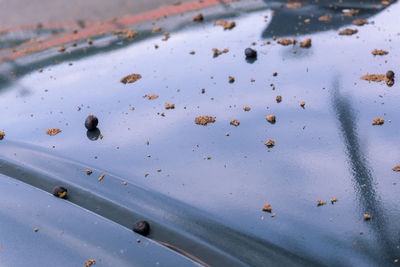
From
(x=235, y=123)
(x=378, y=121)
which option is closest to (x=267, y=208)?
(x=235, y=123)

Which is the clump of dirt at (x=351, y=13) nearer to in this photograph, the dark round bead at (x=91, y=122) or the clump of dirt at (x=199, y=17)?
the clump of dirt at (x=199, y=17)

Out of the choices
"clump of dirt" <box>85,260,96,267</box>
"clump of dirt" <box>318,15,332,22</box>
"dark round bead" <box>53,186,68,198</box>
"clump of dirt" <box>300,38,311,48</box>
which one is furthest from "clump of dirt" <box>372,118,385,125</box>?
"dark round bead" <box>53,186,68,198</box>

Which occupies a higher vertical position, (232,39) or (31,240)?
(232,39)

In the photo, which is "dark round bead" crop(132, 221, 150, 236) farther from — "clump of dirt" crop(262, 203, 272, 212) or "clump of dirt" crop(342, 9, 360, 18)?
"clump of dirt" crop(342, 9, 360, 18)

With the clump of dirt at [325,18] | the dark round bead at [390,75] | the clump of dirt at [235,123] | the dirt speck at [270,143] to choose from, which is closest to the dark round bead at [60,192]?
the clump of dirt at [235,123]

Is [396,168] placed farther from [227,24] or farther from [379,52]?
[227,24]

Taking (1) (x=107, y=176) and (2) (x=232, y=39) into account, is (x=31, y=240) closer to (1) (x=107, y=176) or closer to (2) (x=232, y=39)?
(1) (x=107, y=176)

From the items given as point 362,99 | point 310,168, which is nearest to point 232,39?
point 362,99
